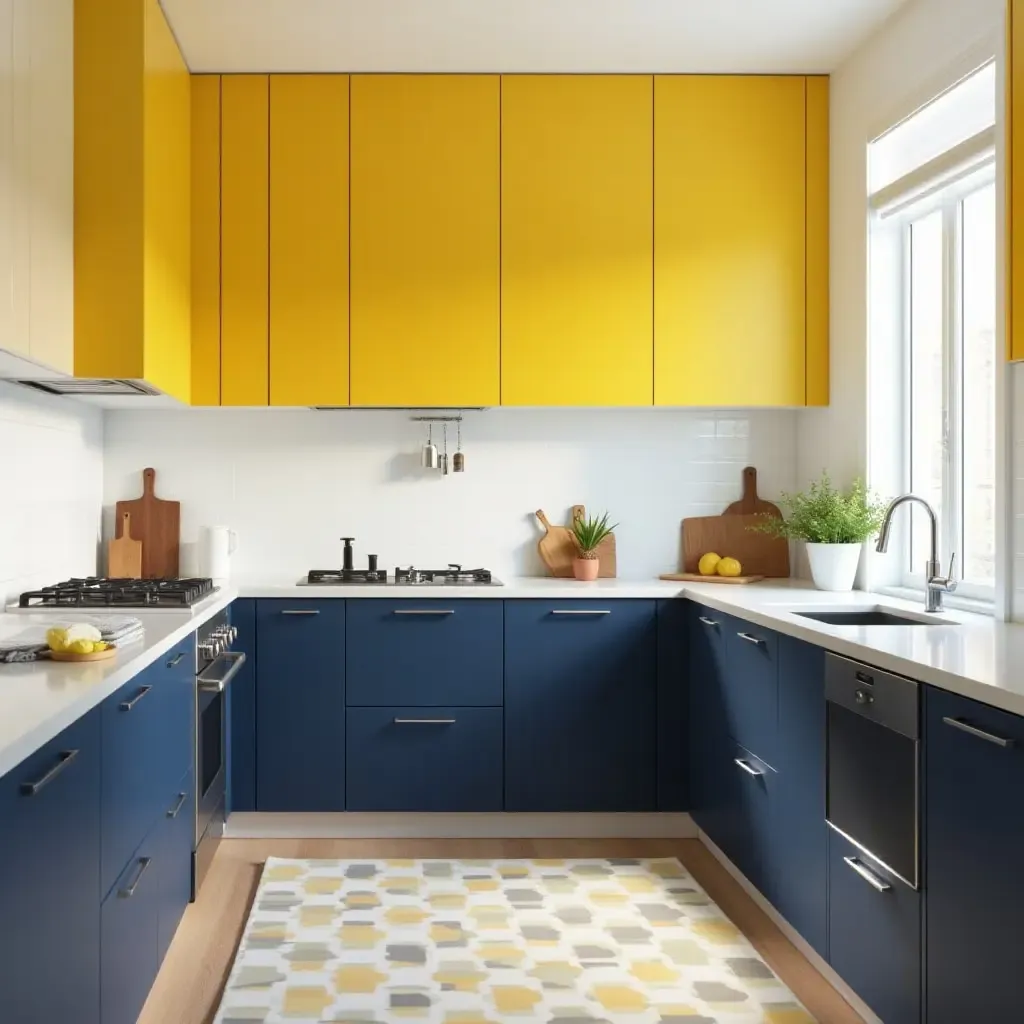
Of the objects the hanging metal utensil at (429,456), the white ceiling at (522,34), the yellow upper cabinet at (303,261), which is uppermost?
the white ceiling at (522,34)

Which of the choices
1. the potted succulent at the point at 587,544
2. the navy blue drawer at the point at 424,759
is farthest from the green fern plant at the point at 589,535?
the navy blue drawer at the point at 424,759

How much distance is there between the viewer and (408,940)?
2.94m

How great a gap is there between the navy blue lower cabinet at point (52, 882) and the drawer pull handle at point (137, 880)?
198 mm

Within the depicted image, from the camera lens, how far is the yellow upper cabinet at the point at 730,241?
3965 millimetres

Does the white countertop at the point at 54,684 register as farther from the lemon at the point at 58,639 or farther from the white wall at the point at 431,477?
the white wall at the point at 431,477

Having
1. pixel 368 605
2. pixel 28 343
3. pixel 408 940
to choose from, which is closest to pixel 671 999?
pixel 408 940

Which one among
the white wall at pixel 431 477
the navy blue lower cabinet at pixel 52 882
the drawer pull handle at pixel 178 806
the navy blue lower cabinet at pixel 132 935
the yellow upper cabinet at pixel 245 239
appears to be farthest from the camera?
the white wall at pixel 431 477

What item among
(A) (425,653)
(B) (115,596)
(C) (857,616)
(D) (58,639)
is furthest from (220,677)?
(C) (857,616)

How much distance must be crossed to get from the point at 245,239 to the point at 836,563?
2.36 metres

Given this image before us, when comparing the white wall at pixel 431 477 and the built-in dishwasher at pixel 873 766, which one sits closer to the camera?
the built-in dishwasher at pixel 873 766

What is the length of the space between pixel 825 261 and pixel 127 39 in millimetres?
2470

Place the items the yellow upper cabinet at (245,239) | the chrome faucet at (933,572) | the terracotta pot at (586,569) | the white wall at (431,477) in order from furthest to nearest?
the white wall at (431,477), the terracotta pot at (586,569), the yellow upper cabinet at (245,239), the chrome faucet at (933,572)

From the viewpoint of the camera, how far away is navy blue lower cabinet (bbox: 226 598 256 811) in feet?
12.3

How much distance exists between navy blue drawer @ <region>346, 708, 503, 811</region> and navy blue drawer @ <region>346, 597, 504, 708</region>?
5 centimetres
